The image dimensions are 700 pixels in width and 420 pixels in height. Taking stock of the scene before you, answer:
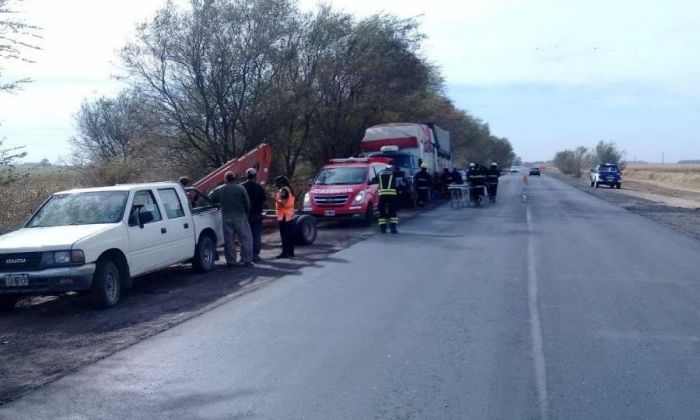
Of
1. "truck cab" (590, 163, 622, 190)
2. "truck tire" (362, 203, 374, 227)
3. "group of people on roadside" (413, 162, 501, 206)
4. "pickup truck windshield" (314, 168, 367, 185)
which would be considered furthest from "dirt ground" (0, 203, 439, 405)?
"truck cab" (590, 163, 622, 190)

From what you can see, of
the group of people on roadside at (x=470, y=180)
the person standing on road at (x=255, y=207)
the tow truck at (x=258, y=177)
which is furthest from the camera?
the group of people on roadside at (x=470, y=180)

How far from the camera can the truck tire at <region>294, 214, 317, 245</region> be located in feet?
57.1

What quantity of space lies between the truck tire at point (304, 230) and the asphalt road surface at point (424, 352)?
3851mm

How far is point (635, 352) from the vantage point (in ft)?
24.3

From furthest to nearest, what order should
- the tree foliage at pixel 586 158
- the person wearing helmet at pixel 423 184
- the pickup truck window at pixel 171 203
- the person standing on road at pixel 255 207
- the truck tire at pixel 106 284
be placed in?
the tree foliage at pixel 586 158, the person wearing helmet at pixel 423 184, the person standing on road at pixel 255 207, the pickup truck window at pixel 171 203, the truck tire at pixel 106 284

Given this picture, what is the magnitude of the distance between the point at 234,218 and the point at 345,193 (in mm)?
8417

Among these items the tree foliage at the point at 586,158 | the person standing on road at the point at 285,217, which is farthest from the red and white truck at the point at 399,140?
the tree foliage at the point at 586,158

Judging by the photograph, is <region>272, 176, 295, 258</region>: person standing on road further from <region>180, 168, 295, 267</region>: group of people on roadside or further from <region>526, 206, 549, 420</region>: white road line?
<region>526, 206, 549, 420</region>: white road line

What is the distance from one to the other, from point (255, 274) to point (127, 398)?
23.0ft

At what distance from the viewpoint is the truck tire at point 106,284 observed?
10.1 metres

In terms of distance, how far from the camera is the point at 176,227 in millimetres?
12445

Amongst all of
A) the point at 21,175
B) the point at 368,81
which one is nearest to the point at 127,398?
the point at 21,175

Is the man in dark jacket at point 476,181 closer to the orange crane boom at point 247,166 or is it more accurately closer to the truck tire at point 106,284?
the orange crane boom at point 247,166

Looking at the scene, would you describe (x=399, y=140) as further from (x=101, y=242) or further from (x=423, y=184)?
(x=101, y=242)
